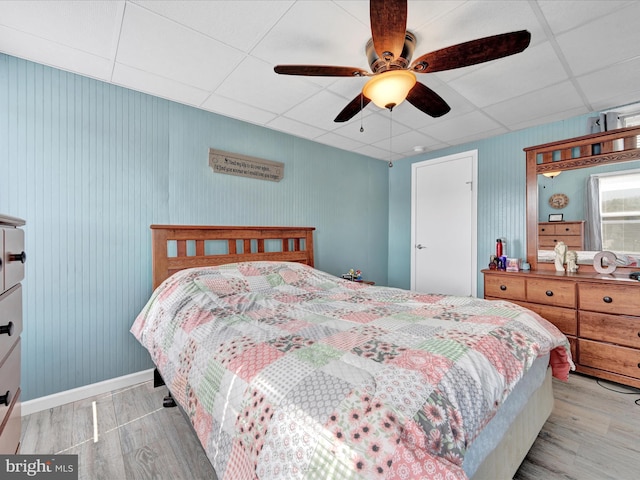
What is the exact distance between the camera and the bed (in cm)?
76

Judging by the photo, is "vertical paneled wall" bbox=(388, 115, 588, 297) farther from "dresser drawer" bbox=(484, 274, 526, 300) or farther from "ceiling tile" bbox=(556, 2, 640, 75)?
"ceiling tile" bbox=(556, 2, 640, 75)

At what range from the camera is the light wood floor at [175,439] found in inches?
58.4

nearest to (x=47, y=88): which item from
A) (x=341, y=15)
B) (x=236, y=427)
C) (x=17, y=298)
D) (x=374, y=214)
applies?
(x=17, y=298)

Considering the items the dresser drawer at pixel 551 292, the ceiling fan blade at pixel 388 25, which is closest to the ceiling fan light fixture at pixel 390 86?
the ceiling fan blade at pixel 388 25

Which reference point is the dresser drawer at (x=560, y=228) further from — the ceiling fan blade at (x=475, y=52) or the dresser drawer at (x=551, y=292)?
the ceiling fan blade at (x=475, y=52)

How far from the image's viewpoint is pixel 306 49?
6.21 ft

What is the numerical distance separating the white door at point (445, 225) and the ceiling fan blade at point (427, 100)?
1.95 m

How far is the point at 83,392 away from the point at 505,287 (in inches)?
148

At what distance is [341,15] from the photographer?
1.59m

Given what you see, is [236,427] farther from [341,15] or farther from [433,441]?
Result: [341,15]

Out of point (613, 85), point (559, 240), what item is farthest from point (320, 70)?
point (559, 240)

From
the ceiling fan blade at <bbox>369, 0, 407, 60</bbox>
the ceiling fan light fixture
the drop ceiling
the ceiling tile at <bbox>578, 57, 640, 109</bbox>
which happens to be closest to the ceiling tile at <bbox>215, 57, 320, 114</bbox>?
the drop ceiling

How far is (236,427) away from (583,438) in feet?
6.78

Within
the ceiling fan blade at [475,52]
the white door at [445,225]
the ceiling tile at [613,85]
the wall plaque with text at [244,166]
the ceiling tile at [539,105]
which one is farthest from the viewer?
the white door at [445,225]
